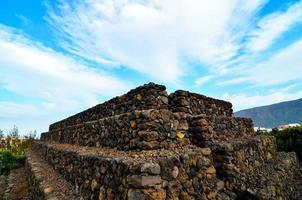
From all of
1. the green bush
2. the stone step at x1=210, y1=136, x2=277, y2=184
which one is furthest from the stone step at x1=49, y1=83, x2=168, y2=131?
the green bush

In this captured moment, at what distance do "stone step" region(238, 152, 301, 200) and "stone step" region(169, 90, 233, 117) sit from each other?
2237mm

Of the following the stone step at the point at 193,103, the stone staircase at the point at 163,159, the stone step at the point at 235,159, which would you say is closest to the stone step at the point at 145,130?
the stone staircase at the point at 163,159

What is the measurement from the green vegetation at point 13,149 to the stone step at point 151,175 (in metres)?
14.8

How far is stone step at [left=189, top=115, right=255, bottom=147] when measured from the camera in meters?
6.35

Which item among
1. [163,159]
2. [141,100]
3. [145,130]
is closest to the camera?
[163,159]

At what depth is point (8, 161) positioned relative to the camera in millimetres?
19531

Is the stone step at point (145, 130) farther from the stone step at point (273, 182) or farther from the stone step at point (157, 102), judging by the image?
the stone step at point (273, 182)

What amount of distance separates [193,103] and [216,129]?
108 centimetres

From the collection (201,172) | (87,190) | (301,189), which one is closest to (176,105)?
(201,172)

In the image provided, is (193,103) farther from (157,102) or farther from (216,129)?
(157,102)

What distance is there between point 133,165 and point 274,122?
202 metres

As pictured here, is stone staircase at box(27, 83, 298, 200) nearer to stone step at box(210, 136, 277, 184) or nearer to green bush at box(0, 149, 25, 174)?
stone step at box(210, 136, 277, 184)

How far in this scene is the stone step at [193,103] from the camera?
7.89 m

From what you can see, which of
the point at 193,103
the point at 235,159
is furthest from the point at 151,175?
the point at 193,103
